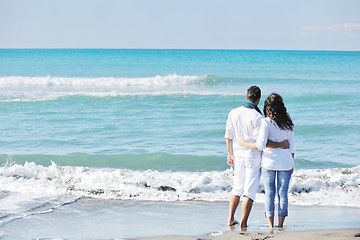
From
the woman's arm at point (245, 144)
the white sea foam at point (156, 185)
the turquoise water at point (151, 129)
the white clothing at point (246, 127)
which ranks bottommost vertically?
the white sea foam at point (156, 185)

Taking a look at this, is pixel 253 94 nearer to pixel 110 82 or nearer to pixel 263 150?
pixel 263 150

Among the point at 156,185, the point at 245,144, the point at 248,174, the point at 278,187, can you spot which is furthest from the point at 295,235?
the point at 156,185

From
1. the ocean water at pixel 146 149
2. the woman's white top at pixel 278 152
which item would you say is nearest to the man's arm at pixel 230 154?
the woman's white top at pixel 278 152

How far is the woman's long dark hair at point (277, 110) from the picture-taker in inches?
179

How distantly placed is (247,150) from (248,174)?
0.90 feet

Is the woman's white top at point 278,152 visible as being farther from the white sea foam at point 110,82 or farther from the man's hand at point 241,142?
the white sea foam at point 110,82

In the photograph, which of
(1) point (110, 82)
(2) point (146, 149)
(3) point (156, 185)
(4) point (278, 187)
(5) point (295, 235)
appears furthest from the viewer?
(1) point (110, 82)

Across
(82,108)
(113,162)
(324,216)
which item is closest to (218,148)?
(113,162)

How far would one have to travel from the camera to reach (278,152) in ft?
15.2

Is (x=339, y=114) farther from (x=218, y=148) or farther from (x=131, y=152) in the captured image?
(x=131, y=152)

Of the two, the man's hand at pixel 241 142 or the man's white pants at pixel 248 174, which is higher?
the man's hand at pixel 241 142

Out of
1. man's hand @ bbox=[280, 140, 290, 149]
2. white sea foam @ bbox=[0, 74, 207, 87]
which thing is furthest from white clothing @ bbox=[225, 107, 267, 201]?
white sea foam @ bbox=[0, 74, 207, 87]

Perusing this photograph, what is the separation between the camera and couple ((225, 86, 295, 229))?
4594 millimetres

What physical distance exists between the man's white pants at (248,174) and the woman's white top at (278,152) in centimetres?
18
